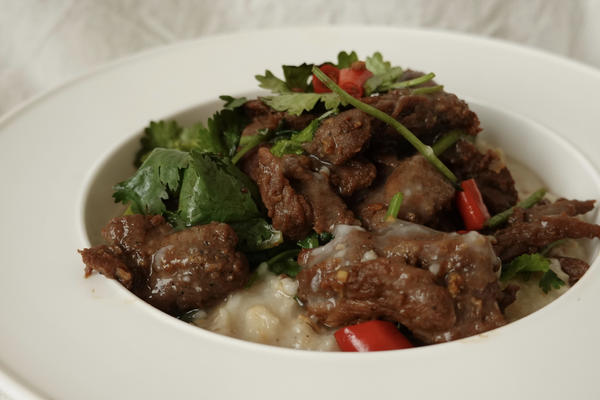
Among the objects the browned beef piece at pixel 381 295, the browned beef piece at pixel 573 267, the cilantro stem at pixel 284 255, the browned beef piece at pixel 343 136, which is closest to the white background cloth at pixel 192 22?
the browned beef piece at pixel 343 136

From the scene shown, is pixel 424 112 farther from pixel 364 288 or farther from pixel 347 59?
pixel 364 288

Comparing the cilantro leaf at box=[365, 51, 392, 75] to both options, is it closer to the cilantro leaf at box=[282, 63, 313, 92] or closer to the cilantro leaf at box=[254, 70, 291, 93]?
the cilantro leaf at box=[282, 63, 313, 92]

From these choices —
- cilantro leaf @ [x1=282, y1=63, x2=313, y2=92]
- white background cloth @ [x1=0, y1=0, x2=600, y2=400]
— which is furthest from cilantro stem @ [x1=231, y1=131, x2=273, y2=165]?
white background cloth @ [x1=0, y1=0, x2=600, y2=400]

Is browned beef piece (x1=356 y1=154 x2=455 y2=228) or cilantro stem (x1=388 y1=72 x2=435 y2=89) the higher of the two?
cilantro stem (x1=388 y1=72 x2=435 y2=89)

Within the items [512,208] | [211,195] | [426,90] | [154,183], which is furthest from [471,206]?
[154,183]

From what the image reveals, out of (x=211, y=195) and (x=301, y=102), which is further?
(x=301, y=102)
